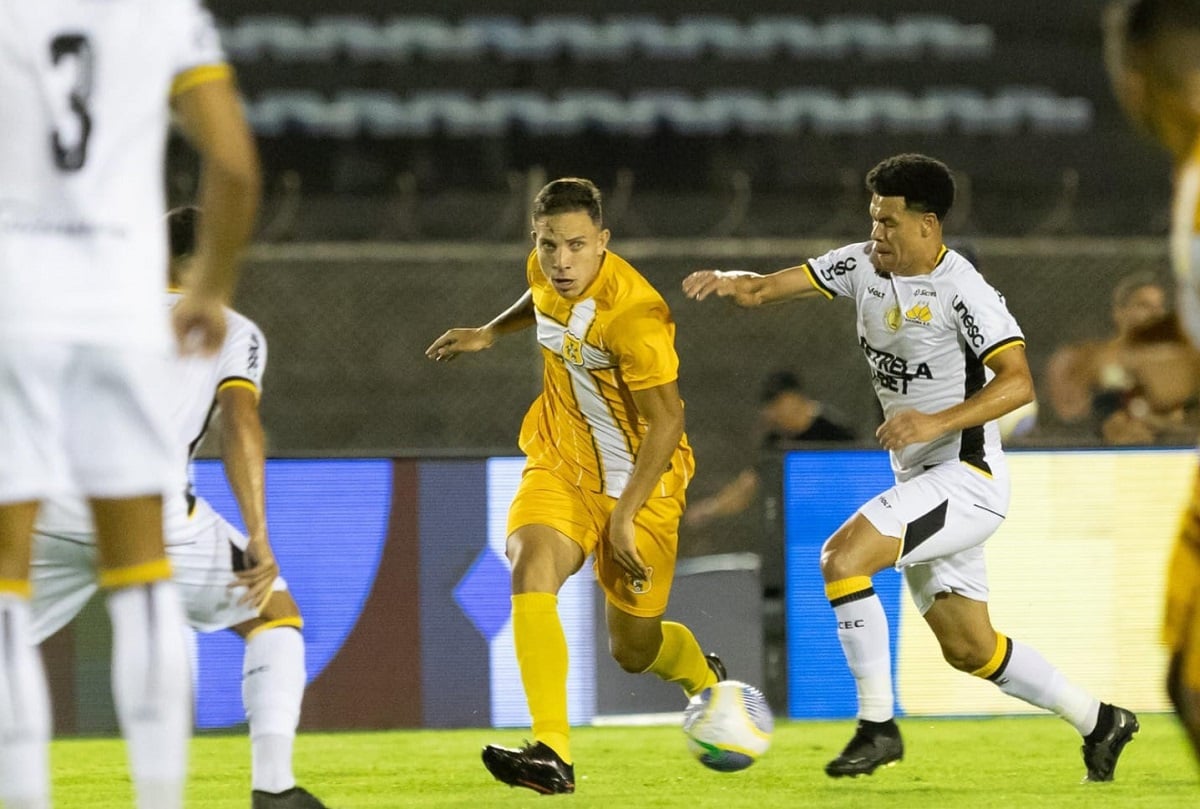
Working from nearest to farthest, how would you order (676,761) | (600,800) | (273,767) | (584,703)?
(273,767), (600,800), (676,761), (584,703)

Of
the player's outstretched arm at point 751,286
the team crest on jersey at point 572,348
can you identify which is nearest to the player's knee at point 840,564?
the player's outstretched arm at point 751,286

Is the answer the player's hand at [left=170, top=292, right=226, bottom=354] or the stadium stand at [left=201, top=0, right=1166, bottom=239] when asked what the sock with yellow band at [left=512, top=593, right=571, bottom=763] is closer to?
the player's hand at [left=170, top=292, right=226, bottom=354]

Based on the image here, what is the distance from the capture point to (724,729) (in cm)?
579

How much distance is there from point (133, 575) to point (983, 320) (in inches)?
140

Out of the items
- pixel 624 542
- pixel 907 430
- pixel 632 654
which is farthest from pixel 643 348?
pixel 632 654

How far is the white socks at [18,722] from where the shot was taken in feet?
10.5

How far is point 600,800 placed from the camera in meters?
5.57

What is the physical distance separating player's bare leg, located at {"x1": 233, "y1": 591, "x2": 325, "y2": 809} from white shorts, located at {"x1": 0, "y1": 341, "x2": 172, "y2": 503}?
1649mm

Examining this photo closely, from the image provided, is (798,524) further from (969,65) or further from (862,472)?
(969,65)

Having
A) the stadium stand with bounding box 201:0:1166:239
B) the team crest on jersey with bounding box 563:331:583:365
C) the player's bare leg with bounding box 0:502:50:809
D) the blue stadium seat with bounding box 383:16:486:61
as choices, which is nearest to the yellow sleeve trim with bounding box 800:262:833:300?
the team crest on jersey with bounding box 563:331:583:365

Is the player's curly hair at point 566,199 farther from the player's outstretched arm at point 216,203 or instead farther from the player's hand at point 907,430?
the player's outstretched arm at point 216,203

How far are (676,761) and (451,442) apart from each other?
4515 millimetres

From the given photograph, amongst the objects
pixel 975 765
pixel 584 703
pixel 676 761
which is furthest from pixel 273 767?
pixel 584 703

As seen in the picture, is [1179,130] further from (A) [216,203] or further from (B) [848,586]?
(B) [848,586]
